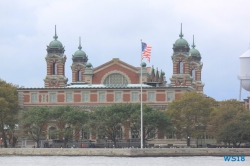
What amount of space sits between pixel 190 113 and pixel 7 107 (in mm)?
26251

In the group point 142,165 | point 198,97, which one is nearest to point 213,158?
point 142,165

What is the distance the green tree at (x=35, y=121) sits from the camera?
445 feet

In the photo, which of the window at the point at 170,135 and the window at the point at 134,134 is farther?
the window at the point at 170,135

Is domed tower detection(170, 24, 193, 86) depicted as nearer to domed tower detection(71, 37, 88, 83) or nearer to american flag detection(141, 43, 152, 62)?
domed tower detection(71, 37, 88, 83)

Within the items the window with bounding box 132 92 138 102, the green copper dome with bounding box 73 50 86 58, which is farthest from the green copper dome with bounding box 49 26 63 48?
the window with bounding box 132 92 138 102

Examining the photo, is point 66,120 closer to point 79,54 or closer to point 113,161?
point 113,161

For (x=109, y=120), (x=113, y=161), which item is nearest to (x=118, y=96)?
(x=109, y=120)

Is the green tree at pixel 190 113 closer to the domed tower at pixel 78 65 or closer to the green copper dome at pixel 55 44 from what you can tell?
the green copper dome at pixel 55 44

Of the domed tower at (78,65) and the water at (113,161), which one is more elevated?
the domed tower at (78,65)

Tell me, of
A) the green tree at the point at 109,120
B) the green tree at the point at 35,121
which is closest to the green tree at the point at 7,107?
the green tree at the point at 35,121

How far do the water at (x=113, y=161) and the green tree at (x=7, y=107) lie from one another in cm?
2501

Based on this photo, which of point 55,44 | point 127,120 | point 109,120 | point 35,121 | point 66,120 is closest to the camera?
point 109,120

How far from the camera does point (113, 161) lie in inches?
4141

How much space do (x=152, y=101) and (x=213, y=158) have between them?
34.3m
